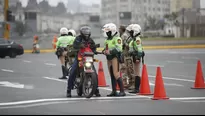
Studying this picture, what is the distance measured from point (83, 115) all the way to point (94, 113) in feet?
1.43

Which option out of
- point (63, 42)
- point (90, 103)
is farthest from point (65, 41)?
point (90, 103)

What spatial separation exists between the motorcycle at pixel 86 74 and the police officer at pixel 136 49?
191 centimetres

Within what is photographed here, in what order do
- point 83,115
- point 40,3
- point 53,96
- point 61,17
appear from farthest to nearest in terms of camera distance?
point 61,17 < point 40,3 < point 53,96 < point 83,115

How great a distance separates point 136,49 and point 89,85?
2.40 meters

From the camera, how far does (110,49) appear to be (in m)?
15.2

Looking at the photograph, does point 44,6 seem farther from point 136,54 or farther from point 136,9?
point 136,54

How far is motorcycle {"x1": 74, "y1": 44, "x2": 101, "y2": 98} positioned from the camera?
14297mm

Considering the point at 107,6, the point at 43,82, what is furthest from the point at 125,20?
the point at 43,82

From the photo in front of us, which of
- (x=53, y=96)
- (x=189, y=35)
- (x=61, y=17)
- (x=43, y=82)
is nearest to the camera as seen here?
(x=53, y=96)

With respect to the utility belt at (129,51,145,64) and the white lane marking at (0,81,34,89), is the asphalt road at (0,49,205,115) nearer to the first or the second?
the white lane marking at (0,81,34,89)

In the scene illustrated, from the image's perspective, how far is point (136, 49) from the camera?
1644 centimetres

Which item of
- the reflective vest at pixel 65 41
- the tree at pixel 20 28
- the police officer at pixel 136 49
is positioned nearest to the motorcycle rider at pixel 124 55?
the police officer at pixel 136 49

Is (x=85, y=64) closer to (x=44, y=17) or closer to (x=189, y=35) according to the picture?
(x=189, y=35)

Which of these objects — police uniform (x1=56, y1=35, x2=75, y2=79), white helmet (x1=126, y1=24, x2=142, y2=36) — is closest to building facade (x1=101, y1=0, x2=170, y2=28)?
police uniform (x1=56, y1=35, x2=75, y2=79)
